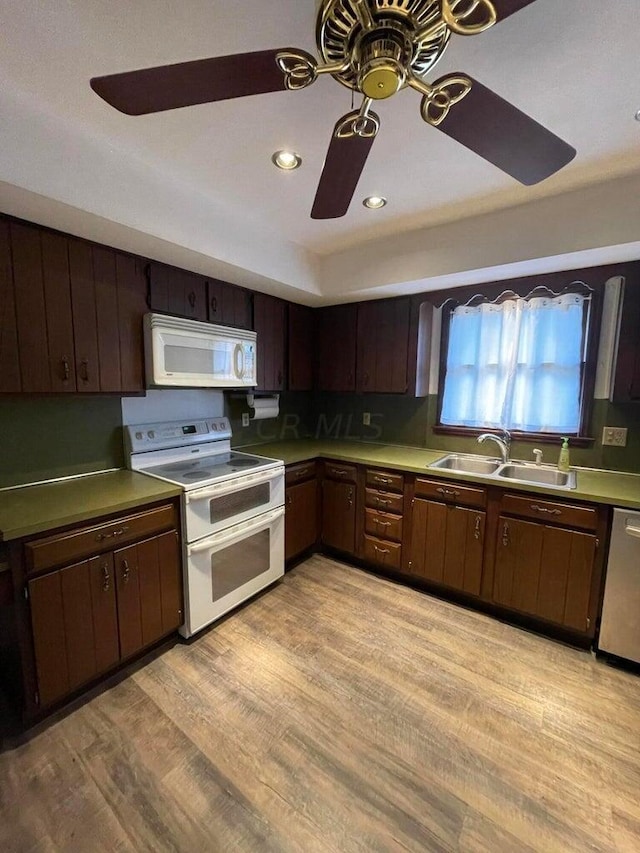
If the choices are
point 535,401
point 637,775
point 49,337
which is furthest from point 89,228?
point 637,775

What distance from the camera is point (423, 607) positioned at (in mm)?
2449

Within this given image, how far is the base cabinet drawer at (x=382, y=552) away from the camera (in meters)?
2.66

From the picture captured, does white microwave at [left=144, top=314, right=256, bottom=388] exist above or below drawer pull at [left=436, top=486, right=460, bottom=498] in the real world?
above

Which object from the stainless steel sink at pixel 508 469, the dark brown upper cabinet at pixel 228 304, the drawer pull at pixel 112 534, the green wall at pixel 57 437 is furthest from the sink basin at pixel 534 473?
the green wall at pixel 57 437

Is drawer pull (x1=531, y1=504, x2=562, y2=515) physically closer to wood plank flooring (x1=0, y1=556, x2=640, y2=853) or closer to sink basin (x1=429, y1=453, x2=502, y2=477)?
sink basin (x1=429, y1=453, x2=502, y2=477)

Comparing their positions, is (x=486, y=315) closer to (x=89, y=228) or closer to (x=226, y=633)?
(x=89, y=228)

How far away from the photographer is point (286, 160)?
5.49ft

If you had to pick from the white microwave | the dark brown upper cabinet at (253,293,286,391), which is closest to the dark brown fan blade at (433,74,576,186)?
the white microwave

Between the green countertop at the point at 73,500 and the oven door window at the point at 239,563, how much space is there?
54 cm

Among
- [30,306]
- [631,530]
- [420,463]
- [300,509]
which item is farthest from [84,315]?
[631,530]

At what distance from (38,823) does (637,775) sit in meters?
2.17

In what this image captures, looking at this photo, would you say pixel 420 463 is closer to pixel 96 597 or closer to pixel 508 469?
pixel 508 469

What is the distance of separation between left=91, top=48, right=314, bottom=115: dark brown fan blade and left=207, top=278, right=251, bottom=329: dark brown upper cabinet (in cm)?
146

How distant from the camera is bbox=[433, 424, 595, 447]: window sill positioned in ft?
7.89
